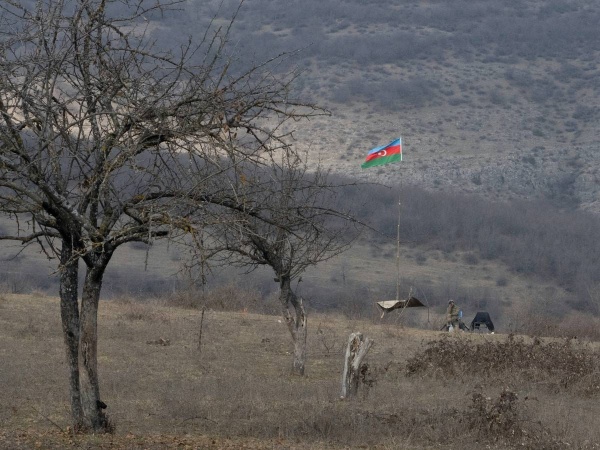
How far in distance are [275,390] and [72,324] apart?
22.6 feet

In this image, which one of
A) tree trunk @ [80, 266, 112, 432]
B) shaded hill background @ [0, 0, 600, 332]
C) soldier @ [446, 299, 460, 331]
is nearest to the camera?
tree trunk @ [80, 266, 112, 432]

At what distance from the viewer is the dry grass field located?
37.8 feet

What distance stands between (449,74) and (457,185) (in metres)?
26.4

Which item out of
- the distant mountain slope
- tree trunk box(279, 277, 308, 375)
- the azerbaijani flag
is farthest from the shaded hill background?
tree trunk box(279, 277, 308, 375)

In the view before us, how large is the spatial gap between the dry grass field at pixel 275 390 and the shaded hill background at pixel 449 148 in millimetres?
9630

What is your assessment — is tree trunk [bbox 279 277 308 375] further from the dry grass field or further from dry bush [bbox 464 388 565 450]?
dry bush [bbox 464 388 565 450]

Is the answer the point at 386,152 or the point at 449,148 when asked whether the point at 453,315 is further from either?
the point at 449,148

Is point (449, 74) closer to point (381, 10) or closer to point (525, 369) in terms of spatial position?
point (381, 10)

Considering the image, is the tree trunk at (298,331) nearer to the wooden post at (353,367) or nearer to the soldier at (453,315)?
the wooden post at (353,367)

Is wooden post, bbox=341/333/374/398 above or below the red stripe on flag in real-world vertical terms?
below

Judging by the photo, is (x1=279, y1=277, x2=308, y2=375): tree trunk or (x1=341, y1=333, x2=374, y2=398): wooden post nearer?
(x1=341, y1=333, x2=374, y2=398): wooden post

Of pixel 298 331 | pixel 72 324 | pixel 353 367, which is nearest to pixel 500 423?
pixel 353 367

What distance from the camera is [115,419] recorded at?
12.9m

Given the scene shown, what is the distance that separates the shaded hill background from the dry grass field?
9.63 meters
